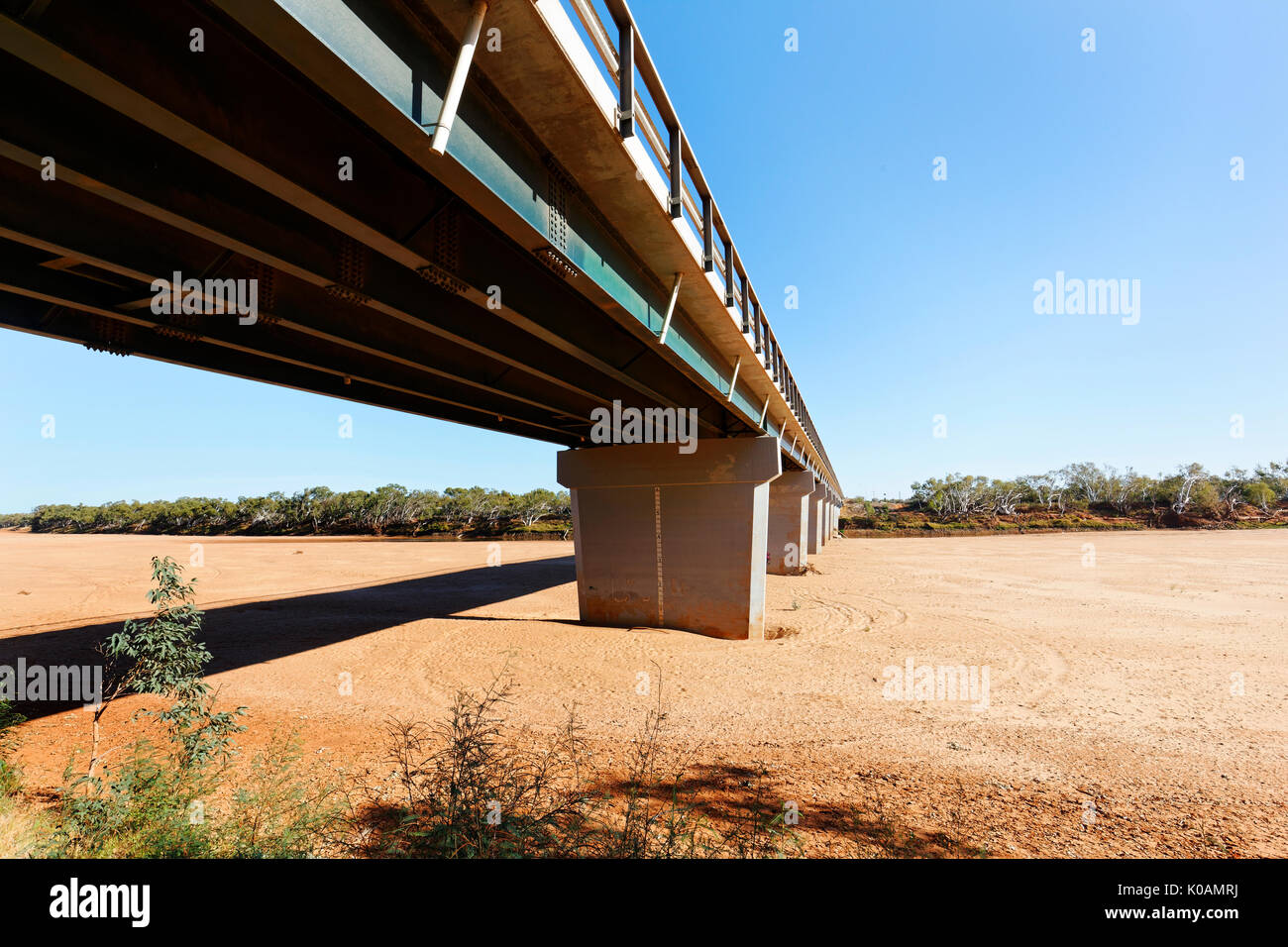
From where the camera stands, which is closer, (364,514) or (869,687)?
(869,687)

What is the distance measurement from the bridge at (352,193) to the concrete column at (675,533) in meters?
4.80

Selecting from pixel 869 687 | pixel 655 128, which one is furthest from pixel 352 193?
pixel 869 687

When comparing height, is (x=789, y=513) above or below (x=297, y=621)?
above

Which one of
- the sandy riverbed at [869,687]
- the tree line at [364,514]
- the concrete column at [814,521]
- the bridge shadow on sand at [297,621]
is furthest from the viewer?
the tree line at [364,514]

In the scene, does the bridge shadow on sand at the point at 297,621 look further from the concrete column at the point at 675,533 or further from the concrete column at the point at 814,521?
the concrete column at the point at 814,521

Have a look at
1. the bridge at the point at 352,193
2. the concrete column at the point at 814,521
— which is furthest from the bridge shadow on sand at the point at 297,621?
the concrete column at the point at 814,521

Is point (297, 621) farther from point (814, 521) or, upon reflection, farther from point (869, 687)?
point (814, 521)

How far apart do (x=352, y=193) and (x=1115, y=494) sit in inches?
4273

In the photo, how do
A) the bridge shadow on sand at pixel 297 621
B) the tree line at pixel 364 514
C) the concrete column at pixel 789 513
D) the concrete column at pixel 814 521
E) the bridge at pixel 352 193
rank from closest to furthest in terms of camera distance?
the bridge at pixel 352 193
the bridge shadow on sand at pixel 297 621
the concrete column at pixel 789 513
the concrete column at pixel 814 521
the tree line at pixel 364 514

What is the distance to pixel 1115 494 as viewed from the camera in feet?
274

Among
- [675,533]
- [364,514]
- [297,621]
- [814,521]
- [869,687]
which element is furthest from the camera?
[364,514]

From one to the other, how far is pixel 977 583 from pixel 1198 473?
92809mm

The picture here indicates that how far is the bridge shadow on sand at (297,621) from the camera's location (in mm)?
11742
